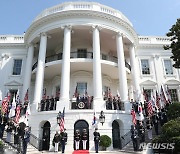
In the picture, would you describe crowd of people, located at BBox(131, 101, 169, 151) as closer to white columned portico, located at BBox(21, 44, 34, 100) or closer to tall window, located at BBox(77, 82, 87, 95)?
tall window, located at BBox(77, 82, 87, 95)

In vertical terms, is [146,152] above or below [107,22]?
below

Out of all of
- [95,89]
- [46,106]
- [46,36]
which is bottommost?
[46,106]

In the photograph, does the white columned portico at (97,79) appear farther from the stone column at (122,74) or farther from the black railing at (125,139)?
the black railing at (125,139)

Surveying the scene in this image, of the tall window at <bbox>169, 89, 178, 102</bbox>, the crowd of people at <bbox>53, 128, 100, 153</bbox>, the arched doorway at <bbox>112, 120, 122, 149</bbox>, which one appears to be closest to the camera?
the crowd of people at <bbox>53, 128, 100, 153</bbox>

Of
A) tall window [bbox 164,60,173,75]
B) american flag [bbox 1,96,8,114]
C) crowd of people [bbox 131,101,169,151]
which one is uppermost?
tall window [bbox 164,60,173,75]

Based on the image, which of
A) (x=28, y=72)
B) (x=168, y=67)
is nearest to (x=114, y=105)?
(x=28, y=72)

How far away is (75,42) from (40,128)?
36.3 ft

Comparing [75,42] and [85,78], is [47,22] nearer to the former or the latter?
[75,42]

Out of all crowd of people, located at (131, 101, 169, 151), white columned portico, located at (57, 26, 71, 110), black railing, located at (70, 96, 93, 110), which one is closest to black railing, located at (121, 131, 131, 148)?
crowd of people, located at (131, 101, 169, 151)

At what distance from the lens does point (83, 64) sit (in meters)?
20.8

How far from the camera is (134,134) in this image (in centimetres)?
1288

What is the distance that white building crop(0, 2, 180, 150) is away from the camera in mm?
16953

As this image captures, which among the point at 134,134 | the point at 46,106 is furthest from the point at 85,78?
the point at 134,134

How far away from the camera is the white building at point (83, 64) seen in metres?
17.0
